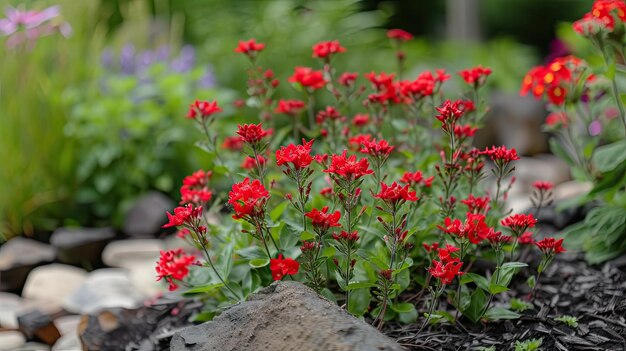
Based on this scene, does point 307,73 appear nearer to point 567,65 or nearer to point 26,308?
point 567,65

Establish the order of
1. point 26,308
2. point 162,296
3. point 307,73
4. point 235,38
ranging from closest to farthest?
point 307,73, point 162,296, point 26,308, point 235,38

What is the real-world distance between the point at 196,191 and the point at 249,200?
0.54m

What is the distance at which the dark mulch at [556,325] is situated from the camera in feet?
6.66

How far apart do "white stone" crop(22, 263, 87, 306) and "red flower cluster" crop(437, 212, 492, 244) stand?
6.87ft

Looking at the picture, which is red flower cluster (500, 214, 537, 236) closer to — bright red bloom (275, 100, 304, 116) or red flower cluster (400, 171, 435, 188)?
red flower cluster (400, 171, 435, 188)

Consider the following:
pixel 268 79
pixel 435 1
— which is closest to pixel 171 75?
pixel 268 79

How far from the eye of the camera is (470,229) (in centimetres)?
191

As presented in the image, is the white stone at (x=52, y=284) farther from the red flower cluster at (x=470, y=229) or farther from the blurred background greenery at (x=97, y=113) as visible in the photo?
the red flower cluster at (x=470, y=229)

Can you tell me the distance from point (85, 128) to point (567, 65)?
9.79 ft

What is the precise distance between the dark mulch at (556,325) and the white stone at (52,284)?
1917mm

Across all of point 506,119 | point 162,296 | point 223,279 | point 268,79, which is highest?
point 268,79

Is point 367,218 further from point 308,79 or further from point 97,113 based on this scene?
point 97,113

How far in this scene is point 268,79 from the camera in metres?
2.55

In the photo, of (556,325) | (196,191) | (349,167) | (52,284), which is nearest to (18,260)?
(52,284)
